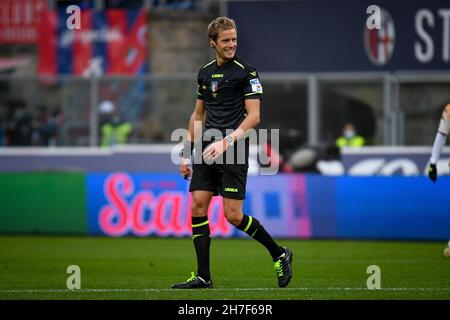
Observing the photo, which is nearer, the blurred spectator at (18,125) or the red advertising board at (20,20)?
the blurred spectator at (18,125)

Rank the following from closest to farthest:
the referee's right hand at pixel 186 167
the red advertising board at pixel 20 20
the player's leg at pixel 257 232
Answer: the player's leg at pixel 257 232
the referee's right hand at pixel 186 167
the red advertising board at pixel 20 20

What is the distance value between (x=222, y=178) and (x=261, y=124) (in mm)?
13793

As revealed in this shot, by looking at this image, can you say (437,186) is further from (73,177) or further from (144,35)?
(144,35)

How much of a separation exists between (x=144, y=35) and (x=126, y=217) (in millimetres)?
10501

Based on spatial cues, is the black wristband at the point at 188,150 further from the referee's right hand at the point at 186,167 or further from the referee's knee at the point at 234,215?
the referee's knee at the point at 234,215

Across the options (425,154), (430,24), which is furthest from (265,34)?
(425,154)

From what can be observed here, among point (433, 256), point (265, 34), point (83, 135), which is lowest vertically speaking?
point (433, 256)

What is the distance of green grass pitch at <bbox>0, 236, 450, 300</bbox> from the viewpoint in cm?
1038

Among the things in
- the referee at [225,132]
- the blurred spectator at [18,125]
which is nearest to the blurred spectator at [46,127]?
the blurred spectator at [18,125]

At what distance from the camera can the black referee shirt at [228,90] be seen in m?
10.7

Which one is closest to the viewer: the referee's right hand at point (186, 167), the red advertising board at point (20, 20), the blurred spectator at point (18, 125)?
the referee's right hand at point (186, 167)

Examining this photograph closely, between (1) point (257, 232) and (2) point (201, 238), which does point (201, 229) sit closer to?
(2) point (201, 238)

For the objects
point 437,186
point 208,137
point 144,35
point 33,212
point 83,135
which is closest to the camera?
point 208,137

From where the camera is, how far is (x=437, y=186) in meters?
18.3
